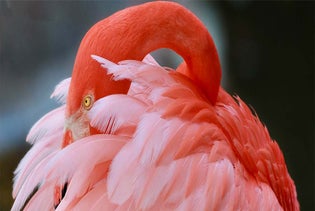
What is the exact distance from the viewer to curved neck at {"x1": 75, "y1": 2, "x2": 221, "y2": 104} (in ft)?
3.08

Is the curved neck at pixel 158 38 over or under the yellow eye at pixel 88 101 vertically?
over

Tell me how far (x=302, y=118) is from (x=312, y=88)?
0.47 ft

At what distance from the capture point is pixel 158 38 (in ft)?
3.26

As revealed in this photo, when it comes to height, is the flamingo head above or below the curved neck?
below

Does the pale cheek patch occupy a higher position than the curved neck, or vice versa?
the curved neck

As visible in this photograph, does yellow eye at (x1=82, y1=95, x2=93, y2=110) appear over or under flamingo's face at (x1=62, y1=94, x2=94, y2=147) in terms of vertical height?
over

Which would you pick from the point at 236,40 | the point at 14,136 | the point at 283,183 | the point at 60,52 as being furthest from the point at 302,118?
the point at 283,183

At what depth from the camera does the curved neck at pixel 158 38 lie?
0.94 metres

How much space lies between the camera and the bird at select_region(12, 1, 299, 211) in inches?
33.0

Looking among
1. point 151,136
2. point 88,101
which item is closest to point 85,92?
point 88,101

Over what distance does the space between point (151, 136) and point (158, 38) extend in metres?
0.22

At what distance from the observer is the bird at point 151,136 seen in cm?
84

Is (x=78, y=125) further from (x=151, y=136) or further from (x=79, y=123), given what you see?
(x=151, y=136)

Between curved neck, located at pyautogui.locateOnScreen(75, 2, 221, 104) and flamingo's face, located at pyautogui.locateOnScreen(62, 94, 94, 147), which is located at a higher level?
curved neck, located at pyautogui.locateOnScreen(75, 2, 221, 104)
